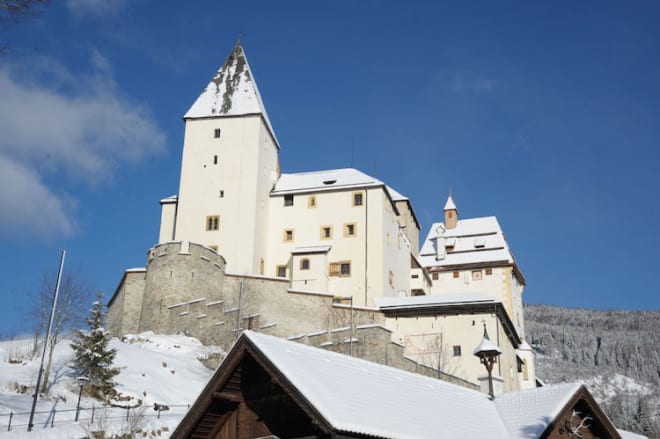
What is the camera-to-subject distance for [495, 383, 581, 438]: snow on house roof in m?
16.5

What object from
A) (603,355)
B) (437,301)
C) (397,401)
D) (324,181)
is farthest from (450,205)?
(603,355)

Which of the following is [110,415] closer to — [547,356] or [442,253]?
[442,253]

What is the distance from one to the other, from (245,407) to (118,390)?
16.8 meters

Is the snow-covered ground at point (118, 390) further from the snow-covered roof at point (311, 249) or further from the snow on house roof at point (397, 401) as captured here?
the snow-covered roof at point (311, 249)

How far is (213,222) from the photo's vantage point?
178 feet

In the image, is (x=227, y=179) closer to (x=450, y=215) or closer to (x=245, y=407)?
(x=450, y=215)

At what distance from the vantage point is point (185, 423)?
48.3 feet

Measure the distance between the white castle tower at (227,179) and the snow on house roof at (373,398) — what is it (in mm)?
36078

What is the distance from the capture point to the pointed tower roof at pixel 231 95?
189 ft

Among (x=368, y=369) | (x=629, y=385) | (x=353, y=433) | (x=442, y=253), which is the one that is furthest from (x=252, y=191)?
(x=629, y=385)

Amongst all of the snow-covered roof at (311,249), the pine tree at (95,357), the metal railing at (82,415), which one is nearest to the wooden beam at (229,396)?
the metal railing at (82,415)

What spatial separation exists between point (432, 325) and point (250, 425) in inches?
1151

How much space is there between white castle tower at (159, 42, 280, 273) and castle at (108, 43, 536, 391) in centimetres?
8

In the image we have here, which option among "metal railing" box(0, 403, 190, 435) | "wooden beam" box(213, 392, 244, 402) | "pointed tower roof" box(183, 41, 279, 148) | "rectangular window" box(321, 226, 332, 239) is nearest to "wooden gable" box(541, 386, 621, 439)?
"wooden beam" box(213, 392, 244, 402)
